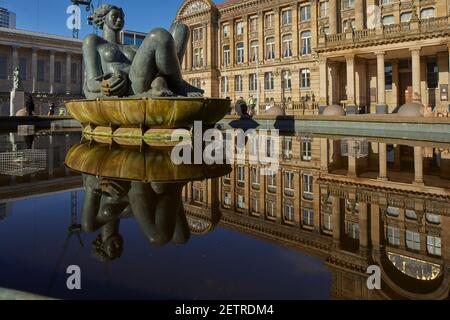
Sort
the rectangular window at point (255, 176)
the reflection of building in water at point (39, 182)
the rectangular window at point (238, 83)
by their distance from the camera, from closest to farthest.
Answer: the reflection of building in water at point (39, 182)
the rectangular window at point (255, 176)
the rectangular window at point (238, 83)

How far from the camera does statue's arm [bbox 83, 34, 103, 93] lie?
10672 millimetres

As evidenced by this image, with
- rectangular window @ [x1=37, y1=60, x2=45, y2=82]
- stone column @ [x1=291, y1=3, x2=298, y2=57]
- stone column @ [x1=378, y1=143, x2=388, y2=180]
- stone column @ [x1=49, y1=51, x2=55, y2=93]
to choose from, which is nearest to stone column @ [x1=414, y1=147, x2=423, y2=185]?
stone column @ [x1=378, y1=143, x2=388, y2=180]

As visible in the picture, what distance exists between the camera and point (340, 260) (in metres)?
2.97

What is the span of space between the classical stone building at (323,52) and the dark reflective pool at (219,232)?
2506cm

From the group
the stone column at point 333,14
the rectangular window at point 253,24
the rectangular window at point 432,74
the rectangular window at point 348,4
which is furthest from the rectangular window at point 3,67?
the rectangular window at point 432,74

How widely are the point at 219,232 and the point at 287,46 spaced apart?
42497 millimetres

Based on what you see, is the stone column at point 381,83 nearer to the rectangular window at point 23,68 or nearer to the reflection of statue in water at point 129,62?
the reflection of statue in water at point 129,62

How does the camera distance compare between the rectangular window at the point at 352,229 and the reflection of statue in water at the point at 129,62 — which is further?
the reflection of statue in water at the point at 129,62

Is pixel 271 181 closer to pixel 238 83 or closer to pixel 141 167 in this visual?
pixel 141 167

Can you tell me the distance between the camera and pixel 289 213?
4.76m

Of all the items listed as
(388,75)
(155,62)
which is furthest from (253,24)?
(155,62)

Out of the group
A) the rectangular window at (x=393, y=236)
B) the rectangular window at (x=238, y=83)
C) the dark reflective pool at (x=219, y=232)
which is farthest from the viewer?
the rectangular window at (x=238, y=83)

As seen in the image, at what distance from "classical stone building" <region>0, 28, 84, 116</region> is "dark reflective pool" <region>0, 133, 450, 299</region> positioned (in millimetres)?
61758

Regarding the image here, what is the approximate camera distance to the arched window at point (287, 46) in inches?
1695
